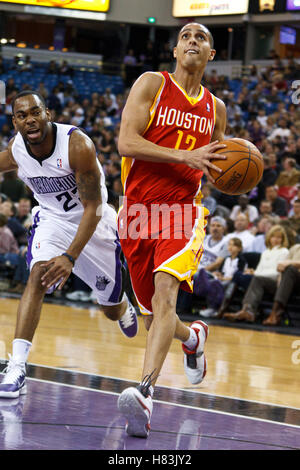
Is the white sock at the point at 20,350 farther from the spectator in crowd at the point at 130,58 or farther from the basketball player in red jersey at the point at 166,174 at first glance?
the spectator in crowd at the point at 130,58

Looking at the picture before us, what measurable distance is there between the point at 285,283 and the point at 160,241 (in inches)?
199

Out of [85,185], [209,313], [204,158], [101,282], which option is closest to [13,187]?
[209,313]

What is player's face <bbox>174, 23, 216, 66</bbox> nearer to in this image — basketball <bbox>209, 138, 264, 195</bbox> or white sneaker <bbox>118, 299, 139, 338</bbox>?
basketball <bbox>209, 138, 264, 195</bbox>

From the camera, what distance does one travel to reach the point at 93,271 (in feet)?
16.5

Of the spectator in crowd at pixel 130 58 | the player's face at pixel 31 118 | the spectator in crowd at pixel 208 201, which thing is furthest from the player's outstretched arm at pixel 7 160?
the spectator in crowd at pixel 130 58

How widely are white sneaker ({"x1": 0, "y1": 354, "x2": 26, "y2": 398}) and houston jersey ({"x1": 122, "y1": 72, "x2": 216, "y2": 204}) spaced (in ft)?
3.62

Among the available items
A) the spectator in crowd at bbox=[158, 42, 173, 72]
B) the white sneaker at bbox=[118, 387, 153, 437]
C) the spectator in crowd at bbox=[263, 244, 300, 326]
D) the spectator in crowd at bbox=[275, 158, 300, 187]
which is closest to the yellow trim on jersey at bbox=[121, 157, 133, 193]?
the white sneaker at bbox=[118, 387, 153, 437]

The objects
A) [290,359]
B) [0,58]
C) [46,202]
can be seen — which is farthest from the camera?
[0,58]

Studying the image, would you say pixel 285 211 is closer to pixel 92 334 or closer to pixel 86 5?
pixel 92 334

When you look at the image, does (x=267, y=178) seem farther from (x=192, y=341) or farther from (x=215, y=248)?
(x=192, y=341)

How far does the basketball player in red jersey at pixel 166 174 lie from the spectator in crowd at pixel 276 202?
6.55 m

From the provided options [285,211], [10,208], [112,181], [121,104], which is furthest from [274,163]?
[121,104]
